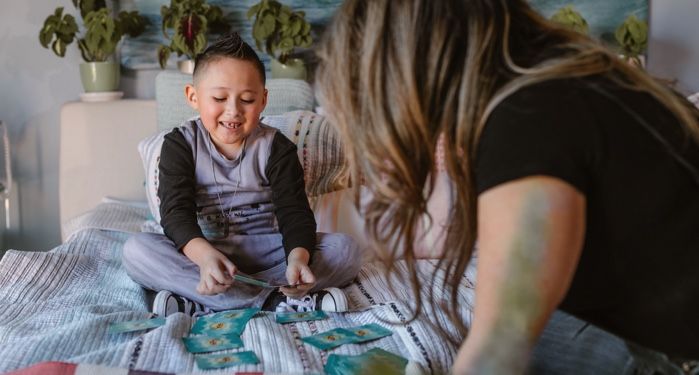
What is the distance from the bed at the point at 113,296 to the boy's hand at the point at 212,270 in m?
0.09

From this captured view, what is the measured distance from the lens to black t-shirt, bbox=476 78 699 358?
26.6 inches

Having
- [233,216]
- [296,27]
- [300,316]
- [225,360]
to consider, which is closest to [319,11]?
[296,27]

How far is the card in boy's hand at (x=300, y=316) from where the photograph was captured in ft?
4.41

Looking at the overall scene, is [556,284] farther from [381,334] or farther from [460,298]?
[460,298]

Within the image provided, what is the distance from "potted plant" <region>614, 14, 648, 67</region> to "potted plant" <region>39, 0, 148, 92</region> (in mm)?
1478

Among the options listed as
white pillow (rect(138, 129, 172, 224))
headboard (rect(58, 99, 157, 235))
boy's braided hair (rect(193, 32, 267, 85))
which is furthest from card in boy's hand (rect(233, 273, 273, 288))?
headboard (rect(58, 99, 157, 235))

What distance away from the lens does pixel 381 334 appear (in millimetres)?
1235

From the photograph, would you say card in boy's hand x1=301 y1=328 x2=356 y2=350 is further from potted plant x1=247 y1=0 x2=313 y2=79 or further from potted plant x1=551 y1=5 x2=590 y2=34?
potted plant x1=551 y1=5 x2=590 y2=34

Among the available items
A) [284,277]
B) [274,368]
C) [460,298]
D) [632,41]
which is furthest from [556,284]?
[632,41]

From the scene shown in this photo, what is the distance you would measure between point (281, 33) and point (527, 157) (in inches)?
70.6

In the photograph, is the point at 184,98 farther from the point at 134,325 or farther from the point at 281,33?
the point at 134,325

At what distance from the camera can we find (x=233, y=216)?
65.5 inches

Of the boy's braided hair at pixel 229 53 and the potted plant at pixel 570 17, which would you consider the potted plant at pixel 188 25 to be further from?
the potted plant at pixel 570 17

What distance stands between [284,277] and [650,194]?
38.8 inches
